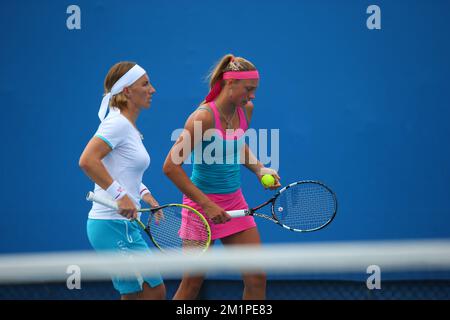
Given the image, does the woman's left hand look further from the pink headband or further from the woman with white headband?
the woman with white headband

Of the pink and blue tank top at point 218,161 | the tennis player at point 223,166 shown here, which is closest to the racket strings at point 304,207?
the tennis player at point 223,166

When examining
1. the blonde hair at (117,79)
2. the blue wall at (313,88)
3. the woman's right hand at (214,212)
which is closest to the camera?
the blonde hair at (117,79)

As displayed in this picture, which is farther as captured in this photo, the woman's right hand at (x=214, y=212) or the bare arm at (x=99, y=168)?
the woman's right hand at (x=214, y=212)

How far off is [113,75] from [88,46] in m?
1.39

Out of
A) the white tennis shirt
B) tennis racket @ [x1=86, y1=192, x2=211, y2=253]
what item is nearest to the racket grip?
the white tennis shirt

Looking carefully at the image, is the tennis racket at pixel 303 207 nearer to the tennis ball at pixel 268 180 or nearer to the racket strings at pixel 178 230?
the tennis ball at pixel 268 180

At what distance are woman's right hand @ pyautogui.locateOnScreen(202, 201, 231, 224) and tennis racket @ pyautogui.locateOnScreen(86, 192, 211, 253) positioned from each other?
0.04 m

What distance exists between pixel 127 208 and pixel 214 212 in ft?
1.61

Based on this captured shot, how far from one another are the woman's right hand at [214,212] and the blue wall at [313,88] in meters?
1.15

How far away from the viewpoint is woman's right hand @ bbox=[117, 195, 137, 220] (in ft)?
11.2

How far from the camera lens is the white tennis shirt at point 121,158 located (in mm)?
3471

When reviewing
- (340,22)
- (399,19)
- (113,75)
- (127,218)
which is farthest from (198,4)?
(127,218)

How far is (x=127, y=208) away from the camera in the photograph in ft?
11.2

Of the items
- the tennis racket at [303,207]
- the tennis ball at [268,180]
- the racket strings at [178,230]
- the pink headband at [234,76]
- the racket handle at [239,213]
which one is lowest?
the racket strings at [178,230]
